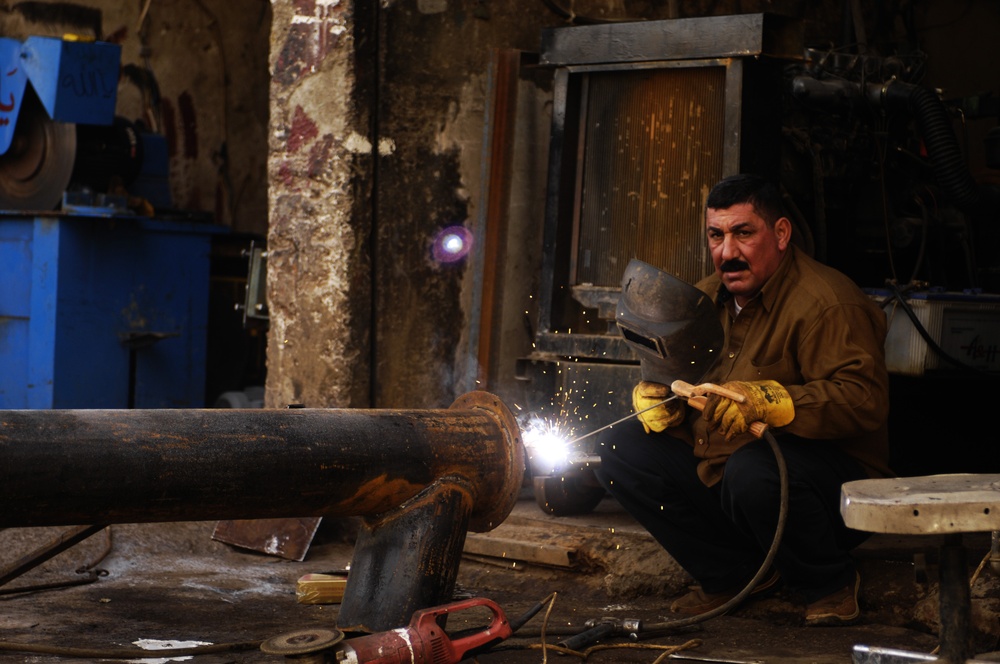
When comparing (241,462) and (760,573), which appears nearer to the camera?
(241,462)

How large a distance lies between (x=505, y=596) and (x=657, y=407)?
0.95m

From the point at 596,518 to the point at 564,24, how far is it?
6.60ft

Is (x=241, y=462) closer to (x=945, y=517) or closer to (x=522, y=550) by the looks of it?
(x=945, y=517)

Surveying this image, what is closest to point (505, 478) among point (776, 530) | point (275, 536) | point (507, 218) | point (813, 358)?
point (776, 530)

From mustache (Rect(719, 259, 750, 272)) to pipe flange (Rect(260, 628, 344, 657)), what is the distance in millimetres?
1673

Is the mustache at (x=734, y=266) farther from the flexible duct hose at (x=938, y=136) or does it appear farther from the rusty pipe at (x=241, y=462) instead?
the flexible duct hose at (x=938, y=136)

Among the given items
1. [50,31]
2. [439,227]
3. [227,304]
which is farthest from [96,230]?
[439,227]

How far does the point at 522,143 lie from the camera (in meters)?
5.17

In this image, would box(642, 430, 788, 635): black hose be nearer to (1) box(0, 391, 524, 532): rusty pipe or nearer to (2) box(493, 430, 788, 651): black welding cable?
(2) box(493, 430, 788, 651): black welding cable

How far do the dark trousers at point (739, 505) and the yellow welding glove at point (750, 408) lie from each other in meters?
0.14

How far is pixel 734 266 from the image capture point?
3869mm

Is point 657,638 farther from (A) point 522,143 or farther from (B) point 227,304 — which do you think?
(B) point 227,304

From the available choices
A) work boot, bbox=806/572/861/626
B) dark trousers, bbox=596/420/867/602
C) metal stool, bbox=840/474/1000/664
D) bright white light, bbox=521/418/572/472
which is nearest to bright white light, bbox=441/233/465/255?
bright white light, bbox=521/418/572/472

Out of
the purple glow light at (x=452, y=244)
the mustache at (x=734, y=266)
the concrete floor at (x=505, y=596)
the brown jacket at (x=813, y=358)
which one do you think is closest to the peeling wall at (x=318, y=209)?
the purple glow light at (x=452, y=244)
